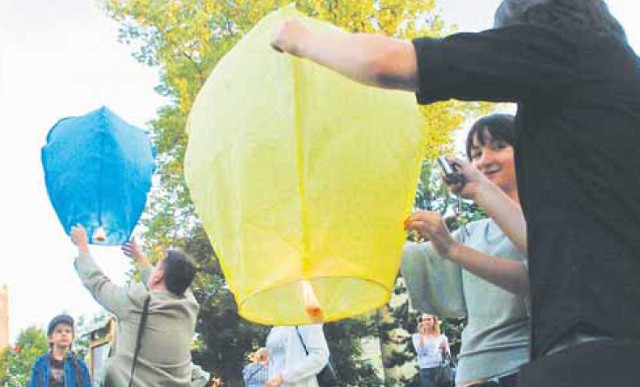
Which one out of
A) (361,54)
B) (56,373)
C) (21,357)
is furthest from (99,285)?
(21,357)

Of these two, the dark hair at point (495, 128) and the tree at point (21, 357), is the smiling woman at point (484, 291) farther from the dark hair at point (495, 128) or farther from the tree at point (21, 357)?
the tree at point (21, 357)

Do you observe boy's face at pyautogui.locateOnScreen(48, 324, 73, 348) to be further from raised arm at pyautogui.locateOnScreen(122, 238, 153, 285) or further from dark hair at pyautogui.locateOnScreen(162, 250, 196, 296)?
dark hair at pyautogui.locateOnScreen(162, 250, 196, 296)

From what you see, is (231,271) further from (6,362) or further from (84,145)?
(6,362)

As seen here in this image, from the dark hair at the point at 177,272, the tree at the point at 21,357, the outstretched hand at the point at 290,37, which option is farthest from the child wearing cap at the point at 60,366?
the tree at the point at 21,357

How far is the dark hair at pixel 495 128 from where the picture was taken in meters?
3.04

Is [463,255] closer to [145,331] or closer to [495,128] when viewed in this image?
[495,128]

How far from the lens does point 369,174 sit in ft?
8.31

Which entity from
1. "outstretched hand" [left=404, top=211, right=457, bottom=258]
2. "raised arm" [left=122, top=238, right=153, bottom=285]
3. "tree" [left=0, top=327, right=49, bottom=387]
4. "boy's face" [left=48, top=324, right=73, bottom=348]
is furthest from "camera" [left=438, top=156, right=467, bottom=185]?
"tree" [left=0, top=327, right=49, bottom=387]

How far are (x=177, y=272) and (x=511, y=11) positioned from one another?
411 centimetres

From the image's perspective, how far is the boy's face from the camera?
720cm

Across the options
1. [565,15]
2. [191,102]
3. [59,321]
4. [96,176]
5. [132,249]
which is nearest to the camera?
[565,15]

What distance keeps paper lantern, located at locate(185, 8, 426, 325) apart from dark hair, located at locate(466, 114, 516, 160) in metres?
0.43

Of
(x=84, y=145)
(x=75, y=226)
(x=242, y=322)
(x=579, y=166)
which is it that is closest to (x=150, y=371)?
(x=75, y=226)

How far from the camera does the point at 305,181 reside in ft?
8.16
